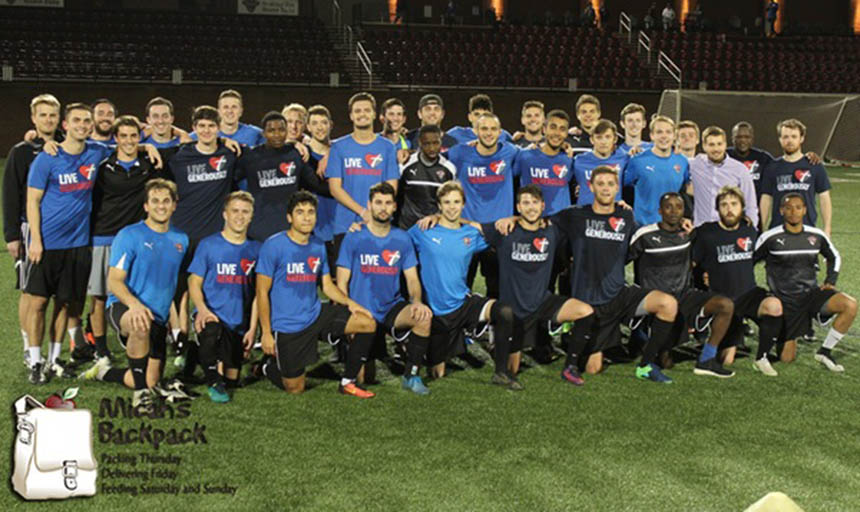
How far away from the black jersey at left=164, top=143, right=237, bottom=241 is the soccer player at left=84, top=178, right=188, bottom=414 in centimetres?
81

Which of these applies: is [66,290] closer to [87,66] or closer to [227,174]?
[227,174]

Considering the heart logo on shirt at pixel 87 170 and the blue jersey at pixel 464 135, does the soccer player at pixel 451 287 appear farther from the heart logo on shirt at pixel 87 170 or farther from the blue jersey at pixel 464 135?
the heart logo on shirt at pixel 87 170

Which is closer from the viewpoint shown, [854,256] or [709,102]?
[854,256]

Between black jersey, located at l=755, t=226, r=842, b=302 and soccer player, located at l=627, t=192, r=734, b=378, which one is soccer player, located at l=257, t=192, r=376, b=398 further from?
black jersey, located at l=755, t=226, r=842, b=302

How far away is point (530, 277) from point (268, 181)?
2100 mm

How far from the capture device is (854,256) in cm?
1073

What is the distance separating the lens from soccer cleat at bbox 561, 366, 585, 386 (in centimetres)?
572

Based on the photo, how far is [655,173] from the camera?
22.4 ft

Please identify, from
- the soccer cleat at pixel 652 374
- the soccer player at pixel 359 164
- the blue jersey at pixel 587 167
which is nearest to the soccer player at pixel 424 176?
the soccer player at pixel 359 164

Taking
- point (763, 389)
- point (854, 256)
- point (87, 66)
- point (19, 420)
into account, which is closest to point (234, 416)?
point (19, 420)

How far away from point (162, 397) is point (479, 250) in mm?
2308

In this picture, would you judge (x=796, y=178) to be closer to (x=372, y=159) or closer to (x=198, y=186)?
(x=372, y=159)

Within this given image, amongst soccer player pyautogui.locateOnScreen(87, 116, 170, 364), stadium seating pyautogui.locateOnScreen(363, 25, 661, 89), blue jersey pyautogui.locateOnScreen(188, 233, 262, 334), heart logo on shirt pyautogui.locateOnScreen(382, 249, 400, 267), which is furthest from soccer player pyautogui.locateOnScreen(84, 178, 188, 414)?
stadium seating pyautogui.locateOnScreen(363, 25, 661, 89)

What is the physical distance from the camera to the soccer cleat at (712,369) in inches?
235
